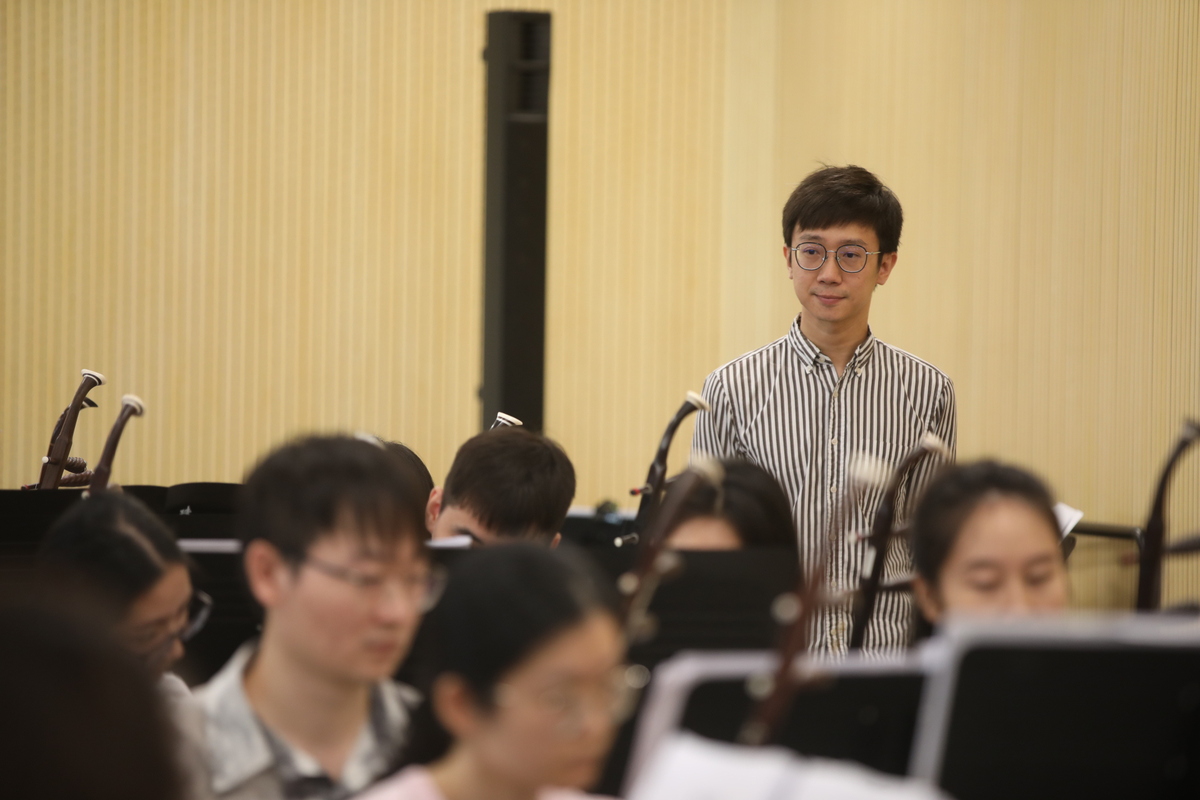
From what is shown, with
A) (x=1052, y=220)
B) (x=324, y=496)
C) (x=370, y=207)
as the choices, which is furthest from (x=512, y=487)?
(x=370, y=207)

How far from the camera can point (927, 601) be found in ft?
5.99

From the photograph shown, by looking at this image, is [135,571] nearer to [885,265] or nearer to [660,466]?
[660,466]


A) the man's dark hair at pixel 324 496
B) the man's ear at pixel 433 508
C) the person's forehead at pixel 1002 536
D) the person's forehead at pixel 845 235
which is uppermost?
the person's forehead at pixel 845 235

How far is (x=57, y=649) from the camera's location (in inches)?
30.0

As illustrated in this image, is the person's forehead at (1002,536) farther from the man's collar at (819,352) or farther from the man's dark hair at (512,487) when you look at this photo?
the man's collar at (819,352)

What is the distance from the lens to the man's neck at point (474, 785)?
3.86 feet

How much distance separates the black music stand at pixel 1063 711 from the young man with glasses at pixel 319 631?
53 centimetres

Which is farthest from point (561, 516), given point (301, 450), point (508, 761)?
point (508, 761)

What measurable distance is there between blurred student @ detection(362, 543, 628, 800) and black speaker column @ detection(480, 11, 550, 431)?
2397mm

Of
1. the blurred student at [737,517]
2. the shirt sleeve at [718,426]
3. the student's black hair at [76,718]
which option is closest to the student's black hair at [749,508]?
the blurred student at [737,517]

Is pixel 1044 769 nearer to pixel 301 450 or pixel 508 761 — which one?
pixel 508 761

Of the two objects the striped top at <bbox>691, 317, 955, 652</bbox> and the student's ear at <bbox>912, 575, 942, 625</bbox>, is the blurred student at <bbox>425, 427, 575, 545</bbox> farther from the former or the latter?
the student's ear at <bbox>912, 575, 942, 625</bbox>

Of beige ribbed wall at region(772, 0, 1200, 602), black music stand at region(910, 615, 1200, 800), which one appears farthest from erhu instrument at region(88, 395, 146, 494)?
beige ribbed wall at region(772, 0, 1200, 602)

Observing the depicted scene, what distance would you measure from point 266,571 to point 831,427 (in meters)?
1.49
